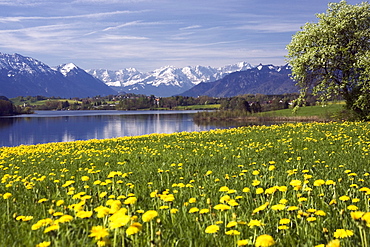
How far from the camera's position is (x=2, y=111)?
534 feet

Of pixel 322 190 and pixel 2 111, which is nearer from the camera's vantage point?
pixel 322 190

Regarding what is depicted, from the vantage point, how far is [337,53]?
87.1 feet

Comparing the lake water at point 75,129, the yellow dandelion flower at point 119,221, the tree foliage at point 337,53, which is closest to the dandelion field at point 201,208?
the yellow dandelion flower at point 119,221

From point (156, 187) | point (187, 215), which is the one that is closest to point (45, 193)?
point (156, 187)

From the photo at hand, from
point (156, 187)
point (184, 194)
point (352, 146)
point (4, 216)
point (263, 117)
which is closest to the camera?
point (4, 216)

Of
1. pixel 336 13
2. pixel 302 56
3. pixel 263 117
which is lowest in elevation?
pixel 263 117

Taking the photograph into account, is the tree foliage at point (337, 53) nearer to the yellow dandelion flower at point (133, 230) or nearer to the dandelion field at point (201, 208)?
the dandelion field at point (201, 208)

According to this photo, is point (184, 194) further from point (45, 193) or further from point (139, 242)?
point (45, 193)

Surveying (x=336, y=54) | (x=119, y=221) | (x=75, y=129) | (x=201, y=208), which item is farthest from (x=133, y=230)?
(x=75, y=129)

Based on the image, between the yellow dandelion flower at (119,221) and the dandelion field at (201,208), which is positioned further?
the dandelion field at (201,208)

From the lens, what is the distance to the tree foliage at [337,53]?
2594 cm

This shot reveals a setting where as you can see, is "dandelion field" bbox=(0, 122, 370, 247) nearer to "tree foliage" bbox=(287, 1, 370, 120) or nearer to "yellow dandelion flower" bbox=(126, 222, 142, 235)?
"yellow dandelion flower" bbox=(126, 222, 142, 235)

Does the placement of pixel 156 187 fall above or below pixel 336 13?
below

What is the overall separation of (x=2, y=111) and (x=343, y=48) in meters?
174
